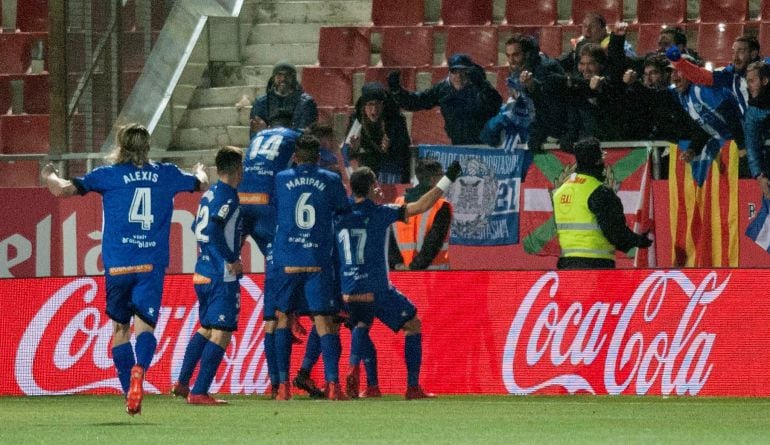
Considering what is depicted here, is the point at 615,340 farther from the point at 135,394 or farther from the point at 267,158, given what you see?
the point at 135,394

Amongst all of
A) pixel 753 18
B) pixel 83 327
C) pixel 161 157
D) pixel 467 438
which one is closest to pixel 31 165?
pixel 161 157

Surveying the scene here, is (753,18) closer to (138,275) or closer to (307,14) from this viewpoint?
(307,14)

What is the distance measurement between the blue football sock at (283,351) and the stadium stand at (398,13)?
6.92 m

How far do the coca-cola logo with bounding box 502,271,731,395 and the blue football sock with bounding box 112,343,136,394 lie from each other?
3.43 metres

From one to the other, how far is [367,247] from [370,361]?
87 centimetres

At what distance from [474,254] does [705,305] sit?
231cm

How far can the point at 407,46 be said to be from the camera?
60.7 feet

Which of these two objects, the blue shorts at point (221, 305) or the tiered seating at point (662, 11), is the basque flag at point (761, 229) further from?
the tiered seating at point (662, 11)

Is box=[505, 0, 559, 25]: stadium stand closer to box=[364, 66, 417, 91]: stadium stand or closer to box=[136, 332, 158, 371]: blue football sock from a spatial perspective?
box=[364, 66, 417, 91]: stadium stand

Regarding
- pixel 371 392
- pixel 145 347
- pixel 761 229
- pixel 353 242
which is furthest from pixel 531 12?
pixel 145 347

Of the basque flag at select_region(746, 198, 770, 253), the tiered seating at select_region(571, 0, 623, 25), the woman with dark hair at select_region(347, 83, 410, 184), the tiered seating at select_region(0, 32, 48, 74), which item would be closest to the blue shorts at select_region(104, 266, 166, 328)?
the woman with dark hair at select_region(347, 83, 410, 184)

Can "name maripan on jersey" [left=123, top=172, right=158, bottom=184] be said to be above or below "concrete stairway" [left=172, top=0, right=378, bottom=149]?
below

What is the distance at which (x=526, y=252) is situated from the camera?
47.4 feet

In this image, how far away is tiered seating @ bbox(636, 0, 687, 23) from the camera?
58.6 feet
